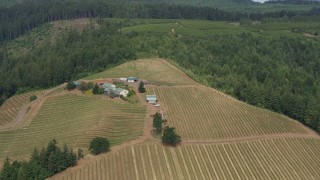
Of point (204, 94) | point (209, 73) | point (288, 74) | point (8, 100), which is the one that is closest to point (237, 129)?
point (204, 94)

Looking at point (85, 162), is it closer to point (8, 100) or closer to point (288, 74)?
point (8, 100)

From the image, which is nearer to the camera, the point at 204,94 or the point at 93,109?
the point at 93,109

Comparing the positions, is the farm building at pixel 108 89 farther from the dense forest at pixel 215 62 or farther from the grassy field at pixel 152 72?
the dense forest at pixel 215 62

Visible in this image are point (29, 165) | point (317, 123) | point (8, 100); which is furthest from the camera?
point (8, 100)

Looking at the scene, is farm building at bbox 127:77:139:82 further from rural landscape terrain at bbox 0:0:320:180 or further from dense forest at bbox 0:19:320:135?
dense forest at bbox 0:19:320:135

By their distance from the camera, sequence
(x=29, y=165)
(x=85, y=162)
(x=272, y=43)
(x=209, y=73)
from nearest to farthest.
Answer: (x=29, y=165)
(x=85, y=162)
(x=209, y=73)
(x=272, y=43)

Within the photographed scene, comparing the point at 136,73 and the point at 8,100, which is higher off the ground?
the point at 136,73

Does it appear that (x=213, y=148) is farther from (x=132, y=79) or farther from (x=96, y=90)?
(x=132, y=79)
